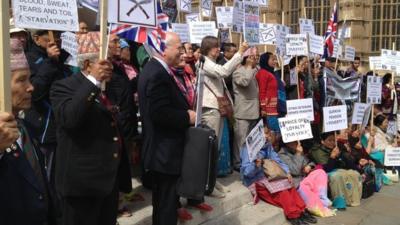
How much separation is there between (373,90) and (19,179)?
710 cm

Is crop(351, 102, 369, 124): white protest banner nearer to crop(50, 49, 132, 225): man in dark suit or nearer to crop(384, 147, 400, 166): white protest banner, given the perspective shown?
crop(384, 147, 400, 166): white protest banner

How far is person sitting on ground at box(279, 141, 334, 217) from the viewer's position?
5778 millimetres

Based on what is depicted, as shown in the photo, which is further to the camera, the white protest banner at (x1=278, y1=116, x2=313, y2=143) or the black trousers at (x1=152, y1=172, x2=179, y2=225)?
the white protest banner at (x1=278, y1=116, x2=313, y2=143)

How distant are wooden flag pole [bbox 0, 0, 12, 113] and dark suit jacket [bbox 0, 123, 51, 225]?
30 cm

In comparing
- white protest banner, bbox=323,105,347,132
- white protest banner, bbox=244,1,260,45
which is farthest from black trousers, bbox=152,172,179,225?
white protest banner, bbox=244,1,260,45

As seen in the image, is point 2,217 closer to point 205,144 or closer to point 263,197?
point 205,144

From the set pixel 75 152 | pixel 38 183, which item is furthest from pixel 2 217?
pixel 75 152

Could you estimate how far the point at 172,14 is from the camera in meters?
7.30

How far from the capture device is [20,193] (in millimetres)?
1923

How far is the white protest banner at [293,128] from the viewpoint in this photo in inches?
240

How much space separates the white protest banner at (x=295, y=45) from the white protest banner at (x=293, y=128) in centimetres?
166

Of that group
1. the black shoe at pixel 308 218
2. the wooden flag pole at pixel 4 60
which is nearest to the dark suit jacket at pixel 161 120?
the wooden flag pole at pixel 4 60

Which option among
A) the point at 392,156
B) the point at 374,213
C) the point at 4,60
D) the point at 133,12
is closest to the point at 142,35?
the point at 133,12

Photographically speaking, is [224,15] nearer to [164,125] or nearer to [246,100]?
[246,100]
